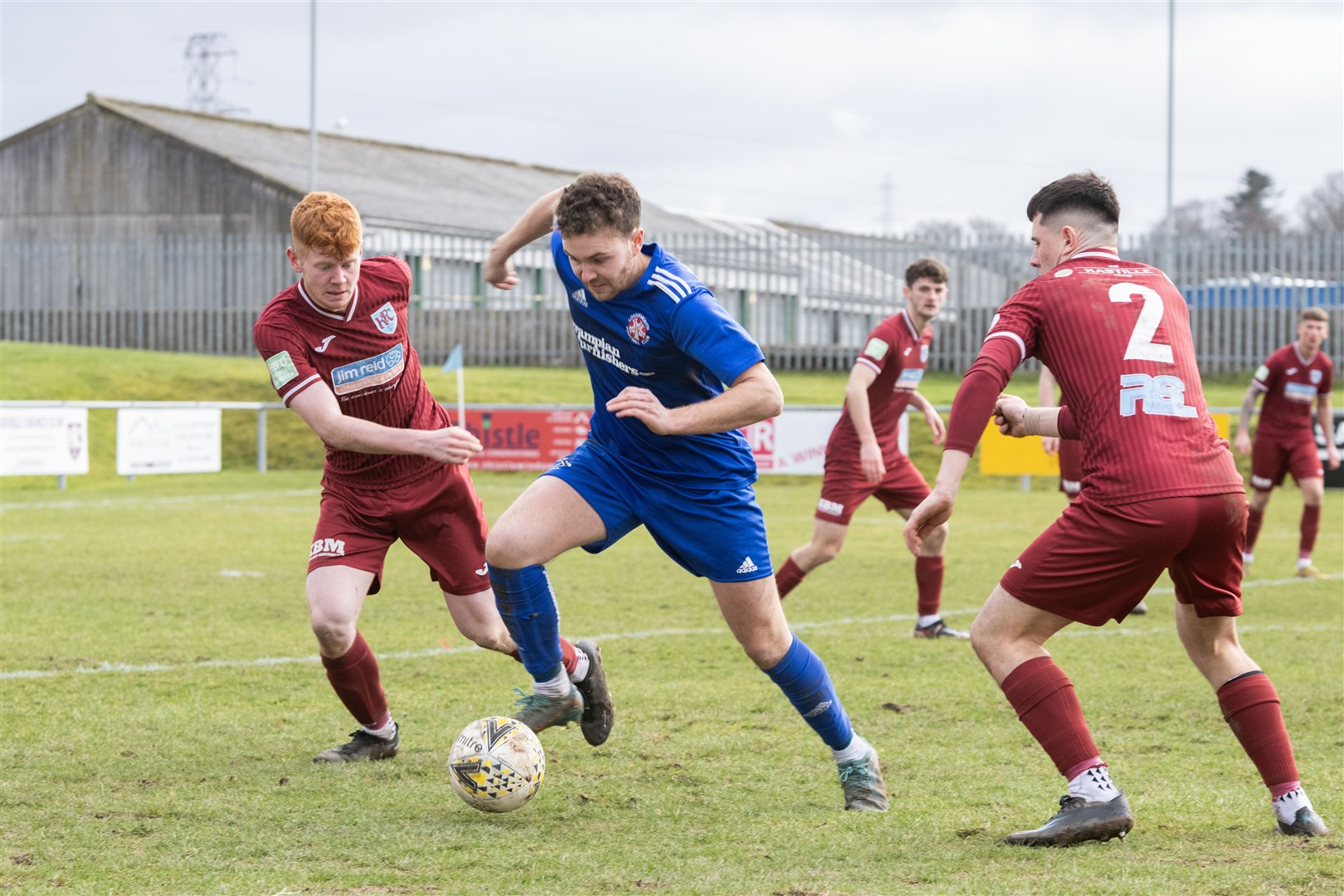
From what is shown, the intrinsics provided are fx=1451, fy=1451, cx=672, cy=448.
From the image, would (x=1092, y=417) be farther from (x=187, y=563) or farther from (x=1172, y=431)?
(x=187, y=563)

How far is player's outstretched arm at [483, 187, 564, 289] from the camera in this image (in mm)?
5371

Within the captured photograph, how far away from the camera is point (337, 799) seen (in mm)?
4898

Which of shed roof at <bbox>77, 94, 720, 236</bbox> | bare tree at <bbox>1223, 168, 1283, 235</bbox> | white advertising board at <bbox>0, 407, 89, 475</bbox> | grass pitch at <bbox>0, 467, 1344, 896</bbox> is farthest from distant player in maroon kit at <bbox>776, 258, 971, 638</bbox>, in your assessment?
bare tree at <bbox>1223, 168, 1283, 235</bbox>

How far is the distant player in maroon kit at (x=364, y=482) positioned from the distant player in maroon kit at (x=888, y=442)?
3.61 meters

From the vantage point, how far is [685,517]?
4.92m

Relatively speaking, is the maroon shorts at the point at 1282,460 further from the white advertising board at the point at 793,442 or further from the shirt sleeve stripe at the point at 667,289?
the shirt sleeve stripe at the point at 667,289

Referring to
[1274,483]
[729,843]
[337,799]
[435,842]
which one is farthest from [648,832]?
[1274,483]

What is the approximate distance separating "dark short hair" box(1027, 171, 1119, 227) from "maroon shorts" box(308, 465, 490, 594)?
2.40m

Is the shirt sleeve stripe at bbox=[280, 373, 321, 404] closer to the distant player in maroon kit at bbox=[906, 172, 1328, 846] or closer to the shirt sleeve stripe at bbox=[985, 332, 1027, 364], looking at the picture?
the distant player in maroon kit at bbox=[906, 172, 1328, 846]

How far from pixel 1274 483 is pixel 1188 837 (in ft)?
29.2

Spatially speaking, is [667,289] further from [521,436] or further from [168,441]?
[168,441]

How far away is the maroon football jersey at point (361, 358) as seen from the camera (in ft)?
17.4

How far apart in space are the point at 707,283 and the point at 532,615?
23938 millimetres

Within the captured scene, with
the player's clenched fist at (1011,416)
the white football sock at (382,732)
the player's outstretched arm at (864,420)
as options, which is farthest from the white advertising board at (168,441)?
the player's clenched fist at (1011,416)
